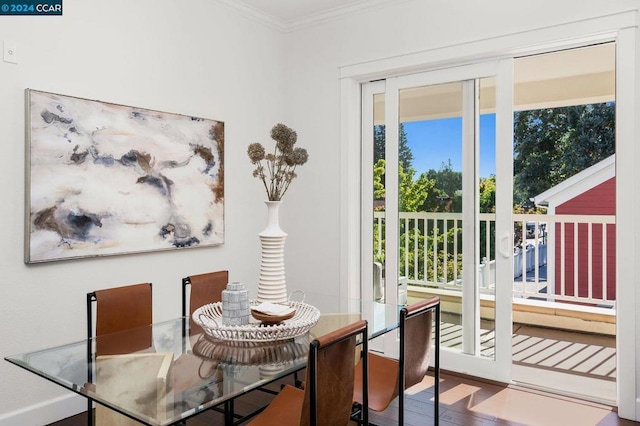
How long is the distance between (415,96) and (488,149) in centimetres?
70

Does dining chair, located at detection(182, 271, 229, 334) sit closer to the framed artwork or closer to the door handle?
the framed artwork

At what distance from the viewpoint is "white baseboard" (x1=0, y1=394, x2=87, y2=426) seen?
8.46 feet

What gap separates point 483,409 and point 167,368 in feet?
6.75

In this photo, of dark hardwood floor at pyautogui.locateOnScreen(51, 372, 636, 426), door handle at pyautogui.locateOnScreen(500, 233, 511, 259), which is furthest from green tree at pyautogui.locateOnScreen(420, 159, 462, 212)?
dark hardwood floor at pyautogui.locateOnScreen(51, 372, 636, 426)

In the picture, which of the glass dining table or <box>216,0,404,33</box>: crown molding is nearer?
the glass dining table

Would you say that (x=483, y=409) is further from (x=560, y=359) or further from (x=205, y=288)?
(x=205, y=288)

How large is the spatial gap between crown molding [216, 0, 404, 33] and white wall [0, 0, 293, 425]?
59 mm

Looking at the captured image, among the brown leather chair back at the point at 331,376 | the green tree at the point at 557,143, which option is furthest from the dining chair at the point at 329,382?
the green tree at the point at 557,143

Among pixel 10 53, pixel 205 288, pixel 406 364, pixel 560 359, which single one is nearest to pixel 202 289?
pixel 205 288

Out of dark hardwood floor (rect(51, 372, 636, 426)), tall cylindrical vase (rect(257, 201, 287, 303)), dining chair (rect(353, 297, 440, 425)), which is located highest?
tall cylindrical vase (rect(257, 201, 287, 303))

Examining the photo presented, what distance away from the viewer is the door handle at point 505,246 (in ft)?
10.8

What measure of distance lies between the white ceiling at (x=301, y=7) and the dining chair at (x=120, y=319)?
245cm

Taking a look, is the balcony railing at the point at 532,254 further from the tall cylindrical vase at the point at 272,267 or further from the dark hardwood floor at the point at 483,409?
the tall cylindrical vase at the point at 272,267

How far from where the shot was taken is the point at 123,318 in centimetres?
236
